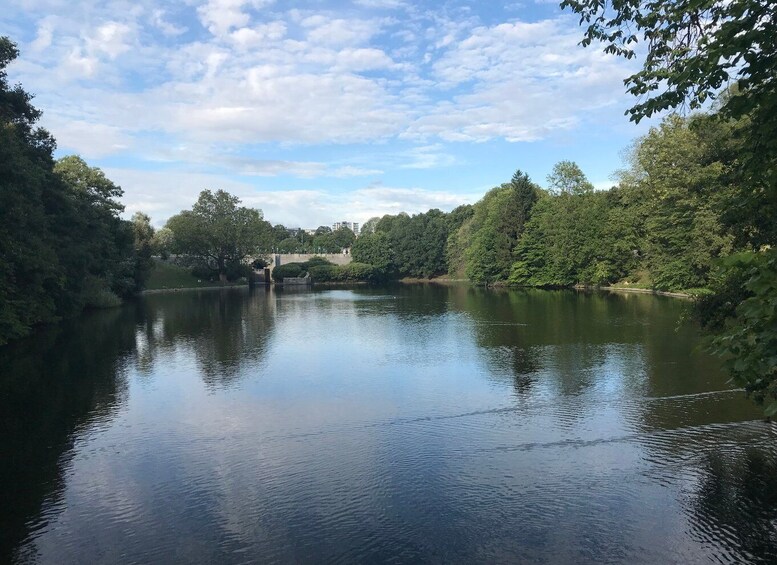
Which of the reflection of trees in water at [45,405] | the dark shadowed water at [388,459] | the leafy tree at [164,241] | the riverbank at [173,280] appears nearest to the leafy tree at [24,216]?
the reflection of trees in water at [45,405]

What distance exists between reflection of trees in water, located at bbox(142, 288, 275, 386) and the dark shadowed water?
307 millimetres

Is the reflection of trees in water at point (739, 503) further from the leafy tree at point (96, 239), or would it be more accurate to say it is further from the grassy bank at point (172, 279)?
the grassy bank at point (172, 279)

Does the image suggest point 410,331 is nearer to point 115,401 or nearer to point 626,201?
point 115,401

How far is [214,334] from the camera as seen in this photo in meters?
26.3

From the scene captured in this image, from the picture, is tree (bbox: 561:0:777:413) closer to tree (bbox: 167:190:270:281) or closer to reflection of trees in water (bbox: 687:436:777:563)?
reflection of trees in water (bbox: 687:436:777:563)

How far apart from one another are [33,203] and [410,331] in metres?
16.5

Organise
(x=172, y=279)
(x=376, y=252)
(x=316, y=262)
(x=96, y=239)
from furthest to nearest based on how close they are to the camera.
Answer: (x=316, y=262) → (x=376, y=252) → (x=172, y=279) → (x=96, y=239)

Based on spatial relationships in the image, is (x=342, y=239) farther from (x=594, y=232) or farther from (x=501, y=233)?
(x=594, y=232)

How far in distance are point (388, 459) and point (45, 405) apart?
358 inches

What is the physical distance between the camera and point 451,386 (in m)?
15.0

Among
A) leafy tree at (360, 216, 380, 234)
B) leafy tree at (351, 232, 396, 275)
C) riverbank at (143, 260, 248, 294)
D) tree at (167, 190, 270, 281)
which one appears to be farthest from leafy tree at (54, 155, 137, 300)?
leafy tree at (360, 216, 380, 234)

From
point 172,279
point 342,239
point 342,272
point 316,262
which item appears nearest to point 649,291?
point 342,272

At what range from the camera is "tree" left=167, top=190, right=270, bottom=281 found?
235 ft

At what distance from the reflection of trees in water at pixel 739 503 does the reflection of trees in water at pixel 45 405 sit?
28.8ft
